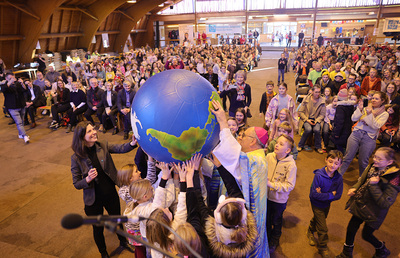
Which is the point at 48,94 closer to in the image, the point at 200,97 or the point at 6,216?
the point at 6,216

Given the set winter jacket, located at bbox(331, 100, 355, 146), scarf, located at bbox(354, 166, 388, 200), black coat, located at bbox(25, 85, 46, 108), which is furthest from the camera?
black coat, located at bbox(25, 85, 46, 108)

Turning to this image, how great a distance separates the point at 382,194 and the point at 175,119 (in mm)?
2322

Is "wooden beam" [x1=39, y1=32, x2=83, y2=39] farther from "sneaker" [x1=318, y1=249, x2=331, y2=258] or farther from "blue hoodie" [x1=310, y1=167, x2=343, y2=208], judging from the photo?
"sneaker" [x1=318, y1=249, x2=331, y2=258]

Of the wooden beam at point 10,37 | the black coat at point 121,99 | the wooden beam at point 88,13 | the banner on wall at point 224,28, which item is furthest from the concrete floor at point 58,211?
the banner on wall at point 224,28

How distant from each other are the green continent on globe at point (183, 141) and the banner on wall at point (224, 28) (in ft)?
86.3

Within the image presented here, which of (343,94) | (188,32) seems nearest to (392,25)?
(188,32)

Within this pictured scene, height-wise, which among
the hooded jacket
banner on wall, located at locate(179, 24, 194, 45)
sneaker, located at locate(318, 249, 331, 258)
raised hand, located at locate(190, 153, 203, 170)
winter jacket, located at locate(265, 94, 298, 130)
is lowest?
sneaker, located at locate(318, 249, 331, 258)

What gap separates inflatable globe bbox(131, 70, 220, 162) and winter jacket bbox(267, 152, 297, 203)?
3.77ft

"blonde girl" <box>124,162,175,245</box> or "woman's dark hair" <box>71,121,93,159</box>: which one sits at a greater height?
"woman's dark hair" <box>71,121,93,159</box>

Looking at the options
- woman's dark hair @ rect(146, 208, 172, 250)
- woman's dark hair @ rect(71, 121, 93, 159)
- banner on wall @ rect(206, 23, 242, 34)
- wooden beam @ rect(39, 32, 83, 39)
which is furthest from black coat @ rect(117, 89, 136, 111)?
banner on wall @ rect(206, 23, 242, 34)

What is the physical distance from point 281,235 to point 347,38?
28.4 meters

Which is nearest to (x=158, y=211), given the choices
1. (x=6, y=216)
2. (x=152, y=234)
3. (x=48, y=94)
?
(x=152, y=234)

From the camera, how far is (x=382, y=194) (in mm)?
2602

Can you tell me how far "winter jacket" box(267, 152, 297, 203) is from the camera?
2.80m
